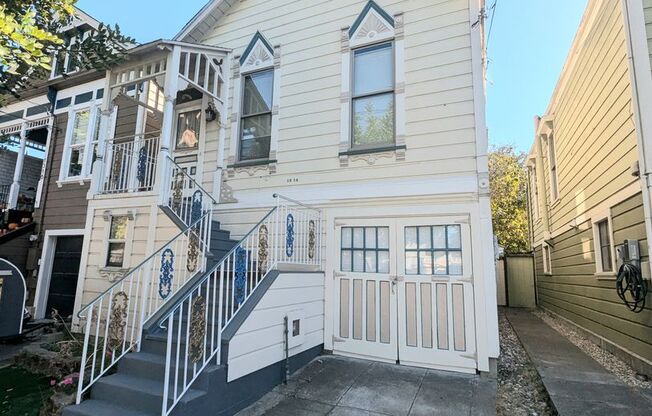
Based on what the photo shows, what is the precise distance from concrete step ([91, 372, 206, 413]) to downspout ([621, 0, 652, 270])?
5035 millimetres

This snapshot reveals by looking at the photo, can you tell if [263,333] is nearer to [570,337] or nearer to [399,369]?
[399,369]

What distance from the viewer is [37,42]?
3.22m

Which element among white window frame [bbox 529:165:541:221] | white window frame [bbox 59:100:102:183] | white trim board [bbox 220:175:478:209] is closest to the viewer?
white trim board [bbox 220:175:478:209]

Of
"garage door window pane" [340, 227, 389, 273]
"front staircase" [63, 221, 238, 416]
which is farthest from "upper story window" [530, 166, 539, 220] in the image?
"front staircase" [63, 221, 238, 416]

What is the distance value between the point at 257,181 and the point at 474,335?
393 cm

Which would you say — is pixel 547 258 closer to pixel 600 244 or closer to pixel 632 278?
pixel 600 244

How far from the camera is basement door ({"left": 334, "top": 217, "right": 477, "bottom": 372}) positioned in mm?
4391

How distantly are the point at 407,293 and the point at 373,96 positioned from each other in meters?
2.98

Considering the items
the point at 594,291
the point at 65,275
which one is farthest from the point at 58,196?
the point at 594,291

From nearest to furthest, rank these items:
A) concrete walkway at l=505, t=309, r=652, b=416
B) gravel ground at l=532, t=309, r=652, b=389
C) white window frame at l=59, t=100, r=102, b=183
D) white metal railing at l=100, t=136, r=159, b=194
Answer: concrete walkway at l=505, t=309, r=652, b=416 < gravel ground at l=532, t=309, r=652, b=389 < white metal railing at l=100, t=136, r=159, b=194 < white window frame at l=59, t=100, r=102, b=183

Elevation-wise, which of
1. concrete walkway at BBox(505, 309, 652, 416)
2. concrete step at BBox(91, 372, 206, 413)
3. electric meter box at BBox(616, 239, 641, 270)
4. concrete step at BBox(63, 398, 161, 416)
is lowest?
concrete step at BBox(63, 398, 161, 416)

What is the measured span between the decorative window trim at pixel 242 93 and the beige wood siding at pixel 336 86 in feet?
0.32

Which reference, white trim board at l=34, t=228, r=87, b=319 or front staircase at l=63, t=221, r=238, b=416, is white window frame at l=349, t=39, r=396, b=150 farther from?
white trim board at l=34, t=228, r=87, b=319

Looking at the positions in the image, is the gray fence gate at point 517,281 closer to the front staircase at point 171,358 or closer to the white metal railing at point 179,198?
the front staircase at point 171,358
